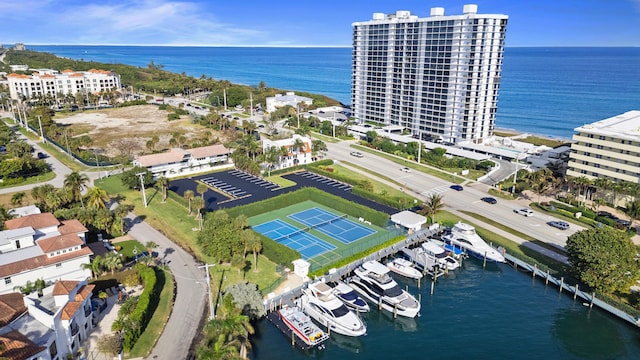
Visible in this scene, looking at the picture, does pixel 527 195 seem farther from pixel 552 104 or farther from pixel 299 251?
pixel 552 104

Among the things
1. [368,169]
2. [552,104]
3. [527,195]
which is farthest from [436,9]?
[552,104]

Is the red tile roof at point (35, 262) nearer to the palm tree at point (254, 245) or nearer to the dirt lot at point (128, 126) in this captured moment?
the palm tree at point (254, 245)

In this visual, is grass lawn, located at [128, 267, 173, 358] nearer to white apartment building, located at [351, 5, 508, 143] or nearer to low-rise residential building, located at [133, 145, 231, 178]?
low-rise residential building, located at [133, 145, 231, 178]

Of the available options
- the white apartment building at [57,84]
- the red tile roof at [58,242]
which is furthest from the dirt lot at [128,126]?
the red tile roof at [58,242]

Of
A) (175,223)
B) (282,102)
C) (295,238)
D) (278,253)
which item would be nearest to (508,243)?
(295,238)

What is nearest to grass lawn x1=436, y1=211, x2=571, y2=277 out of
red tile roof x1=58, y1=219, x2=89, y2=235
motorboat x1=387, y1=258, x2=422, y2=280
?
motorboat x1=387, y1=258, x2=422, y2=280
